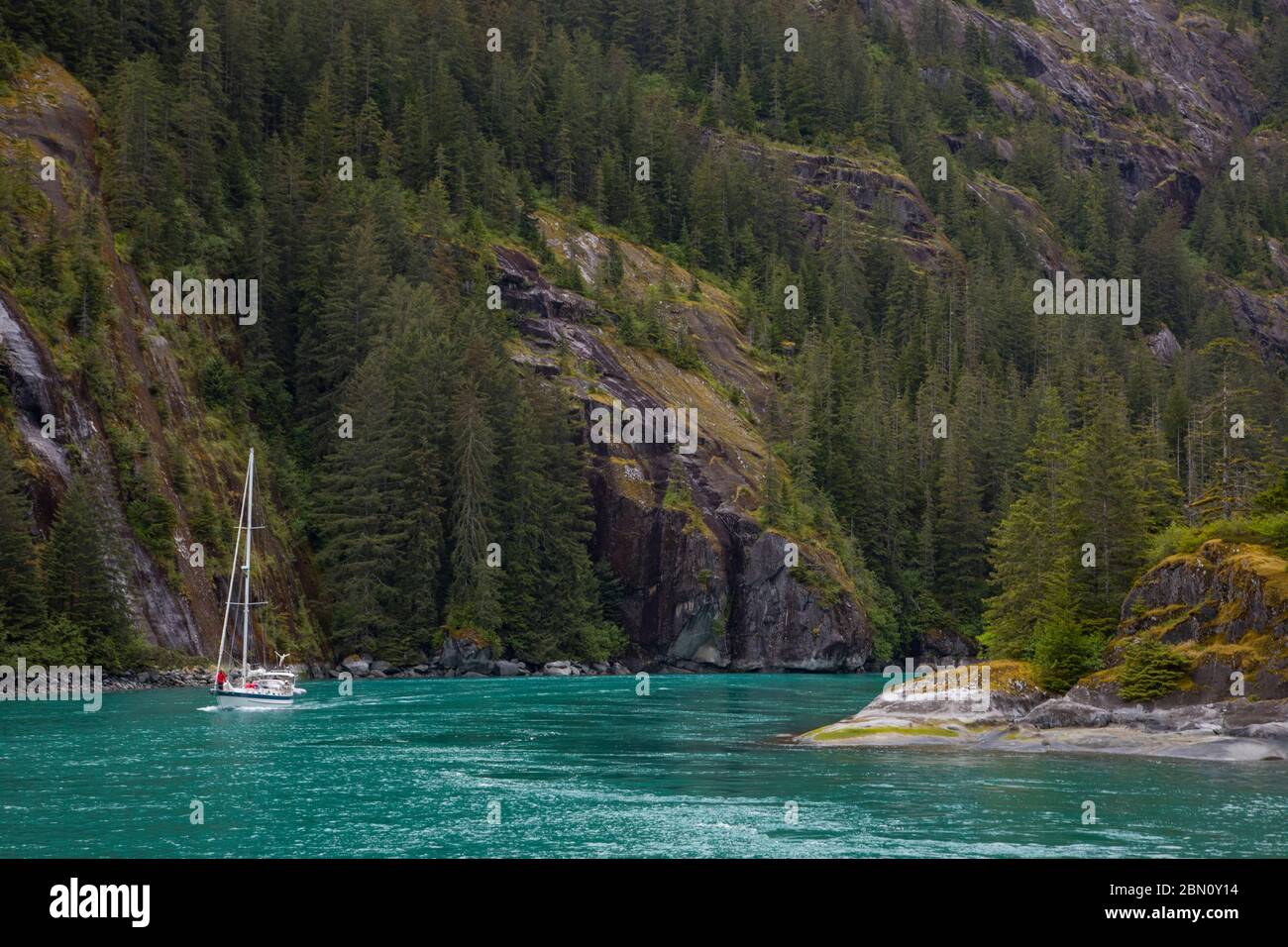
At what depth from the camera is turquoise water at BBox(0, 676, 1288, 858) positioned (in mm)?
27562

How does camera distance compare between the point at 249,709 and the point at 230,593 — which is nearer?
the point at 249,709

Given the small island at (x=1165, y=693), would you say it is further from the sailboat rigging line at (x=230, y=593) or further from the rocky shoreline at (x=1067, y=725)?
the sailboat rigging line at (x=230, y=593)

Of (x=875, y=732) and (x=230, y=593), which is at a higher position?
(x=230, y=593)

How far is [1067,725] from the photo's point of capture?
49.8m

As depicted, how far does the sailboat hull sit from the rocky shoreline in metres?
27.7

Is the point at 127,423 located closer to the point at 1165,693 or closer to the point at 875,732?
the point at 875,732

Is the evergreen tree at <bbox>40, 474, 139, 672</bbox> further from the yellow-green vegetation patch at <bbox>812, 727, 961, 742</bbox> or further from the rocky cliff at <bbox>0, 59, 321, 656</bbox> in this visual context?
the yellow-green vegetation patch at <bbox>812, 727, 961, 742</bbox>

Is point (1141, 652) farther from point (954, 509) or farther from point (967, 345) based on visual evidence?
point (967, 345)

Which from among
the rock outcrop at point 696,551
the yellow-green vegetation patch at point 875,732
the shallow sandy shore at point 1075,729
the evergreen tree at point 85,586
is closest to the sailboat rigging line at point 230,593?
the evergreen tree at point 85,586

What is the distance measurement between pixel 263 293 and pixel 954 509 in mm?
70099

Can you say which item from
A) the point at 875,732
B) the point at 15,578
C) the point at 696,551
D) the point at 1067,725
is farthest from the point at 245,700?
the point at 696,551

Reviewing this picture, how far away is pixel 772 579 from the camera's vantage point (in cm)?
11056

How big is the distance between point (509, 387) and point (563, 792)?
252 feet

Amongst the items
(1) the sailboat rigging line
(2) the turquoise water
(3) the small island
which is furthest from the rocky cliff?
→ (3) the small island
